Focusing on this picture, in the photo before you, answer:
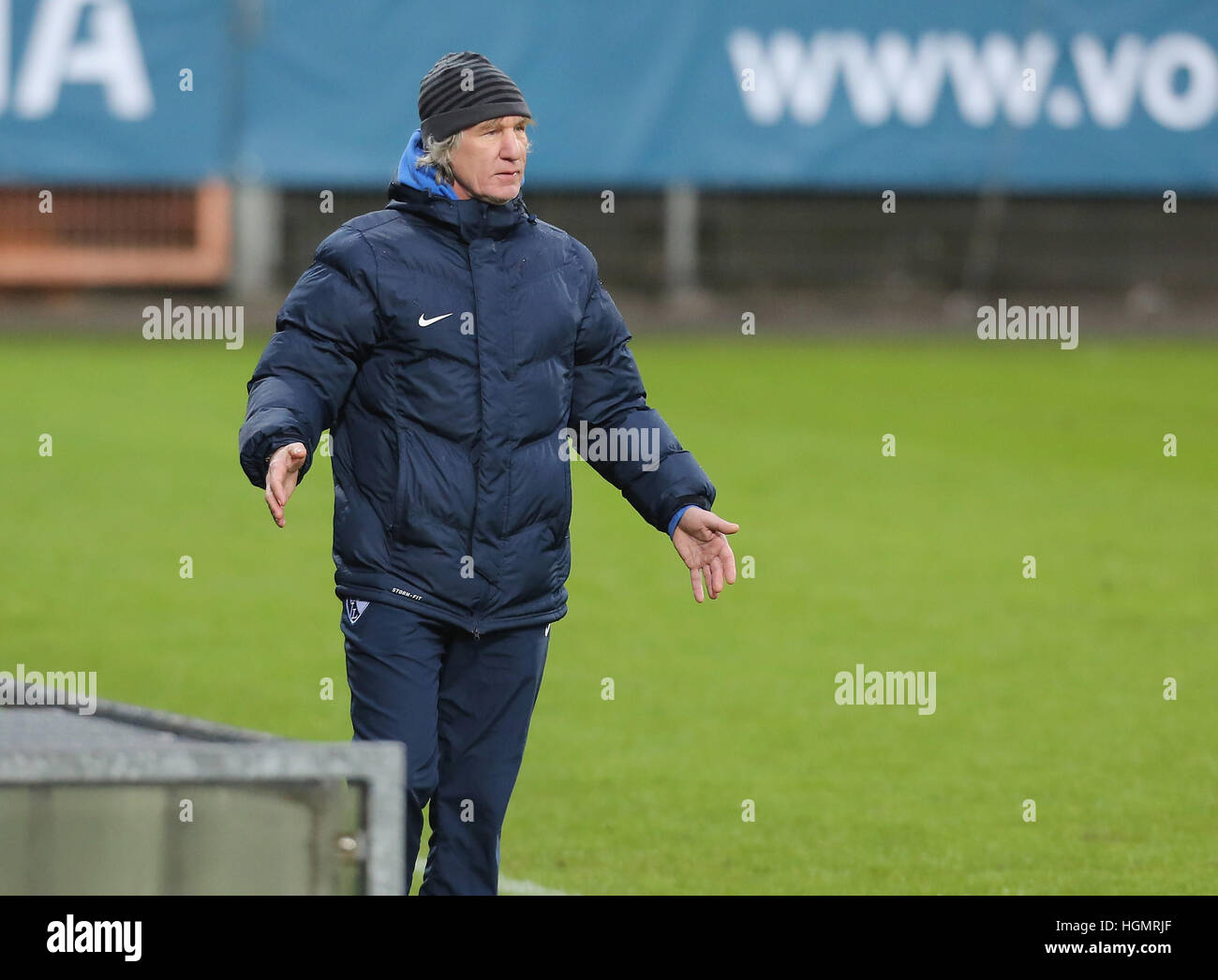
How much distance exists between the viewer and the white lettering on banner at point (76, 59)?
17938 mm

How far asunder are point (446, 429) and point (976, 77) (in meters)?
15.8

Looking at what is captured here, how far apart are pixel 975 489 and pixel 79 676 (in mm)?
6029

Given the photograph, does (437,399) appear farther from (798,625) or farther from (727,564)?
(798,625)

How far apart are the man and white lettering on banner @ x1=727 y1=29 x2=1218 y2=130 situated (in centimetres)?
1492

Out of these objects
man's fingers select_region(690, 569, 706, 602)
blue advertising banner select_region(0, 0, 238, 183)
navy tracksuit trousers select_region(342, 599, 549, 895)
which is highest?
blue advertising banner select_region(0, 0, 238, 183)

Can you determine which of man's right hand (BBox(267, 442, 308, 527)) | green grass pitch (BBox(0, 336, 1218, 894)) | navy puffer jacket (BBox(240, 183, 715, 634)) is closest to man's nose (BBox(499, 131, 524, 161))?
navy puffer jacket (BBox(240, 183, 715, 634))

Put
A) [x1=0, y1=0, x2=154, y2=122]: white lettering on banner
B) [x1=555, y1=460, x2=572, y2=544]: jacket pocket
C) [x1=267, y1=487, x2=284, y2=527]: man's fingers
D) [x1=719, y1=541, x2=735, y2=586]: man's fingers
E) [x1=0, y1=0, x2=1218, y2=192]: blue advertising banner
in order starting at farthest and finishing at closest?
[x1=0, y1=0, x2=1218, y2=192]: blue advertising banner < [x1=0, y1=0, x2=154, y2=122]: white lettering on banner < [x1=719, y1=541, x2=735, y2=586]: man's fingers < [x1=555, y1=460, x2=572, y2=544]: jacket pocket < [x1=267, y1=487, x2=284, y2=527]: man's fingers

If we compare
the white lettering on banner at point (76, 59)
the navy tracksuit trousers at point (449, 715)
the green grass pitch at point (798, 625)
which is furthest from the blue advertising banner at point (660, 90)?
the navy tracksuit trousers at point (449, 715)

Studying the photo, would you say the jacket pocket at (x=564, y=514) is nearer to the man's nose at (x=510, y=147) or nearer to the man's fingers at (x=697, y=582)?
the man's fingers at (x=697, y=582)

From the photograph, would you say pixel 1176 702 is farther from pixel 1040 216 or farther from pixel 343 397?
pixel 1040 216

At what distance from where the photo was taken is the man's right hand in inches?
172

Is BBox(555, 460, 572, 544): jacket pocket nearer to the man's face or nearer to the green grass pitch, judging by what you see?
the man's face

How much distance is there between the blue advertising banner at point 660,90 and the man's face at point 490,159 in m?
13.5
